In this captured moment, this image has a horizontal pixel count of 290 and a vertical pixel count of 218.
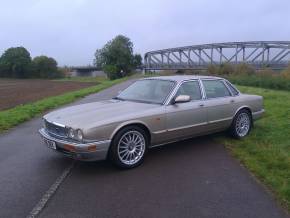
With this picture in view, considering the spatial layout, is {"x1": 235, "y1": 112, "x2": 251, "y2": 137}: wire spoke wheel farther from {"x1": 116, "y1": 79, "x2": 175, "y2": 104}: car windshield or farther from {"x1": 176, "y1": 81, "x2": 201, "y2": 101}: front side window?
{"x1": 116, "y1": 79, "x2": 175, "y2": 104}: car windshield

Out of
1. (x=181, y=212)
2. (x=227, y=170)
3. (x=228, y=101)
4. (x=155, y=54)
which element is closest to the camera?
(x=181, y=212)

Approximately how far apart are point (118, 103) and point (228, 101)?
2.45 metres

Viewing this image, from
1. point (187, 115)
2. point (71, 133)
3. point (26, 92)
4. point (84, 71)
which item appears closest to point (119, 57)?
point (84, 71)

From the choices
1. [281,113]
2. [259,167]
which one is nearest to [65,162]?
[259,167]

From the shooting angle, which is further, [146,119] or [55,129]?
[146,119]

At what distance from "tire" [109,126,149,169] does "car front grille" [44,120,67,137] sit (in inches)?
31.4

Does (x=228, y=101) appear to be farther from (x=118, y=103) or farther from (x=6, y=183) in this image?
(x=6, y=183)

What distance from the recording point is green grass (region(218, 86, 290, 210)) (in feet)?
17.8

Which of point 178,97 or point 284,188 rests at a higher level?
point 178,97

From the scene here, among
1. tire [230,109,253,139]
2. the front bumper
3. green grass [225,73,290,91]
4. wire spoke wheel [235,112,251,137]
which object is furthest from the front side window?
green grass [225,73,290,91]

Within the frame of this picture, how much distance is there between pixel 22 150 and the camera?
296 inches

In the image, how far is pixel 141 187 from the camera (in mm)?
5277

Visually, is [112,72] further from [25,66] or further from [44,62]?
[25,66]

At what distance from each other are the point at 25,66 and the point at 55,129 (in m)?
105
